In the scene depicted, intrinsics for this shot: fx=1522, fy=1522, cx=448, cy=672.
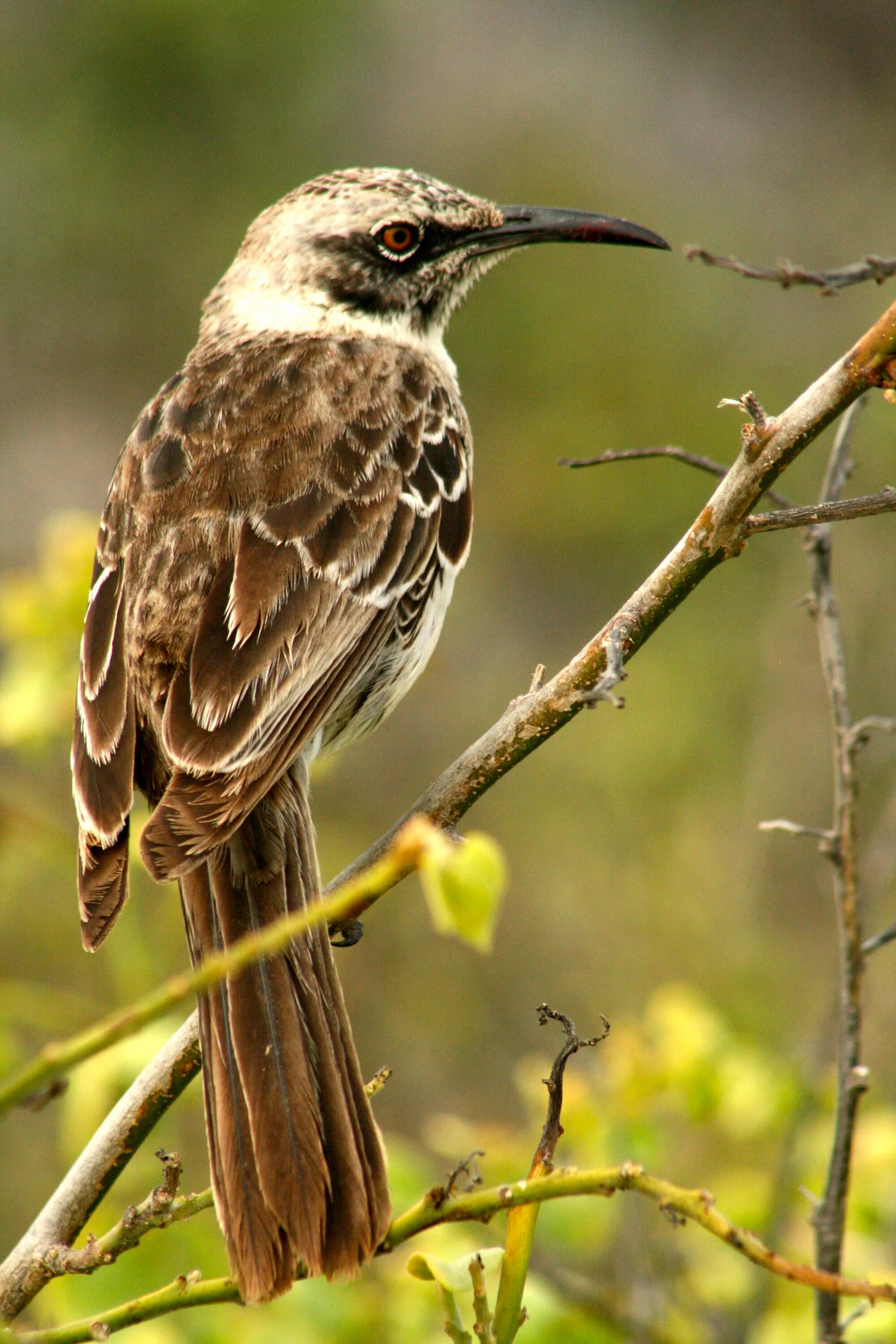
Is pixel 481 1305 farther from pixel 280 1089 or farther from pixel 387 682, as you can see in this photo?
pixel 387 682

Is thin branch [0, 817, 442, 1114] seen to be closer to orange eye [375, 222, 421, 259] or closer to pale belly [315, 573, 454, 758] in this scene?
→ pale belly [315, 573, 454, 758]

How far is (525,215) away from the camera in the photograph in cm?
448

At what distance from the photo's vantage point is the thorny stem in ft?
8.32

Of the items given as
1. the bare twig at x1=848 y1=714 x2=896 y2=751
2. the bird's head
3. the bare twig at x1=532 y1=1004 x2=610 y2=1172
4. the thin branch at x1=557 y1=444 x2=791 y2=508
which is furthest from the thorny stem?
the bird's head

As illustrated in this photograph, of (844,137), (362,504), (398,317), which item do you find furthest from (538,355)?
(362,504)

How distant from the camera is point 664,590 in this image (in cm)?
250

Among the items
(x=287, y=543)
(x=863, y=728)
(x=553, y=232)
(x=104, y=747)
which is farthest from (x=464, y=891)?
(x=553, y=232)

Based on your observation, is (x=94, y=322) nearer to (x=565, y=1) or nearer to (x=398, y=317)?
(x=565, y=1)

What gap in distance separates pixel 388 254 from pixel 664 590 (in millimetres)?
2310

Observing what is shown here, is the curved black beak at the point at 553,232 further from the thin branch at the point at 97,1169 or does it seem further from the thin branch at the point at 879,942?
the thin branch at the point at 97,1169

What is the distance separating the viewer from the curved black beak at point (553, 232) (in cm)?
417

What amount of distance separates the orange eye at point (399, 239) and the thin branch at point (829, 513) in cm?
238

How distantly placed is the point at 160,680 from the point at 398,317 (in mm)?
1700

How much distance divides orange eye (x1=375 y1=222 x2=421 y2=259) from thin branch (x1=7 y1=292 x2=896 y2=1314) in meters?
2.10
